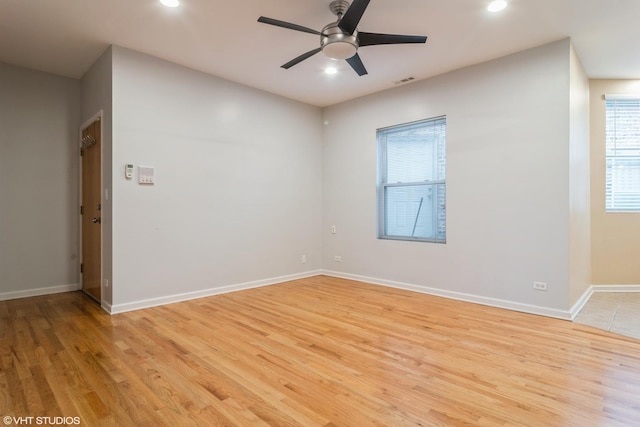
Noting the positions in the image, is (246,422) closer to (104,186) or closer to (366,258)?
(104,186)

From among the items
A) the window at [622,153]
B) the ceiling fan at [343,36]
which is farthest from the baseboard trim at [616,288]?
the ceiling fan at [343,36]

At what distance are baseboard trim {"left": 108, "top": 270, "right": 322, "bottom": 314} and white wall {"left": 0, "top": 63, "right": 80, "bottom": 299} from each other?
1.38 meters

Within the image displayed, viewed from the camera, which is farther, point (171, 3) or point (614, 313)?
point (614, 313)

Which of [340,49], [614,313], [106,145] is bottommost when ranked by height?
[614,313]

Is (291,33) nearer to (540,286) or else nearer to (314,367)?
(314,367)

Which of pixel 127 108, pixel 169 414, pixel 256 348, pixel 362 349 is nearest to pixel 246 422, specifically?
pixel 169 414

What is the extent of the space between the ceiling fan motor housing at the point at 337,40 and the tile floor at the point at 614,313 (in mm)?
3439

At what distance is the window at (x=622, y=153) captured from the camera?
4.70 metres

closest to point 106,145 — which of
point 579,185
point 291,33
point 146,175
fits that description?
point 146,175

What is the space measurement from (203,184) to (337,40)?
2507mm

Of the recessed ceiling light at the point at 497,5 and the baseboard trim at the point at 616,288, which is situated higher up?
the recessed ceiling light at the point at 497,5

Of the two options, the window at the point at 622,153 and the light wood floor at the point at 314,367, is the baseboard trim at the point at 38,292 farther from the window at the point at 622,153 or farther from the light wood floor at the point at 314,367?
the window at the point at 622,153

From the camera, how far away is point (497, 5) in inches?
115

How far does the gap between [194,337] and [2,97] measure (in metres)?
3.93
